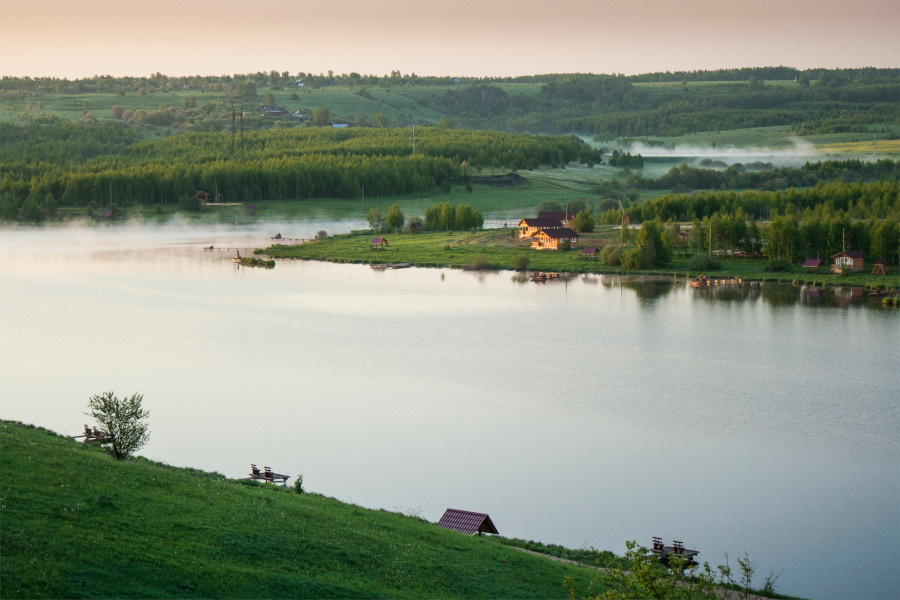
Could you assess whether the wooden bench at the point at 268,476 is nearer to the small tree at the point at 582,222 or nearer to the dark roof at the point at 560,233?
the dark roof at the point at 560,233

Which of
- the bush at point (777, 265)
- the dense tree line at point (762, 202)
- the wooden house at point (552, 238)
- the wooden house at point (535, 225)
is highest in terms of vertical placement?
the dense tree line at point (762, 202)

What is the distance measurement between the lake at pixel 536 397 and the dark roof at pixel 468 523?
504 millimetres

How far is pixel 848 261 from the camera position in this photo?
3083 cm

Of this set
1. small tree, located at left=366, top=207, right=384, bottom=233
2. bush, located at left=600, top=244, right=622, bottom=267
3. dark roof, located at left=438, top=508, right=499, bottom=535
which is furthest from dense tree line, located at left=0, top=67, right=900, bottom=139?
dark roof, located at left=438, top=508, right=499, bottom=535

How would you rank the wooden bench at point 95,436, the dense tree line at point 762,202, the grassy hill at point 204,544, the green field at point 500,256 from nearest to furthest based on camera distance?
the grassy hill at point 204,544, the wooden bench at point 95,436, the green field at point 500,256, the dense tree line at point 762,202

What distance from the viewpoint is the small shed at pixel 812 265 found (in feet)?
101

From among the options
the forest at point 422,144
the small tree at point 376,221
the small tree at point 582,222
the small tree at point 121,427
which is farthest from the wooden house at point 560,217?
the small tree at point 121,427

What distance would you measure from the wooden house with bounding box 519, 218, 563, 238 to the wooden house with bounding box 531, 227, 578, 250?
0.49 metres

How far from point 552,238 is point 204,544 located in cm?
2922

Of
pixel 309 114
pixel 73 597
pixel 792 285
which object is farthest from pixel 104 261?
pixel 309 114

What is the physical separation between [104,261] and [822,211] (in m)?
24.1

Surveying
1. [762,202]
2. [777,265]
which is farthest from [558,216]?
[777,265]

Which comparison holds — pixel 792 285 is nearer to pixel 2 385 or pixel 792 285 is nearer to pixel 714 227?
pixel 714 227

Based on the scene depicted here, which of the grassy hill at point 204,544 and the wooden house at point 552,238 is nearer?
the grassy hill at point 204,544
